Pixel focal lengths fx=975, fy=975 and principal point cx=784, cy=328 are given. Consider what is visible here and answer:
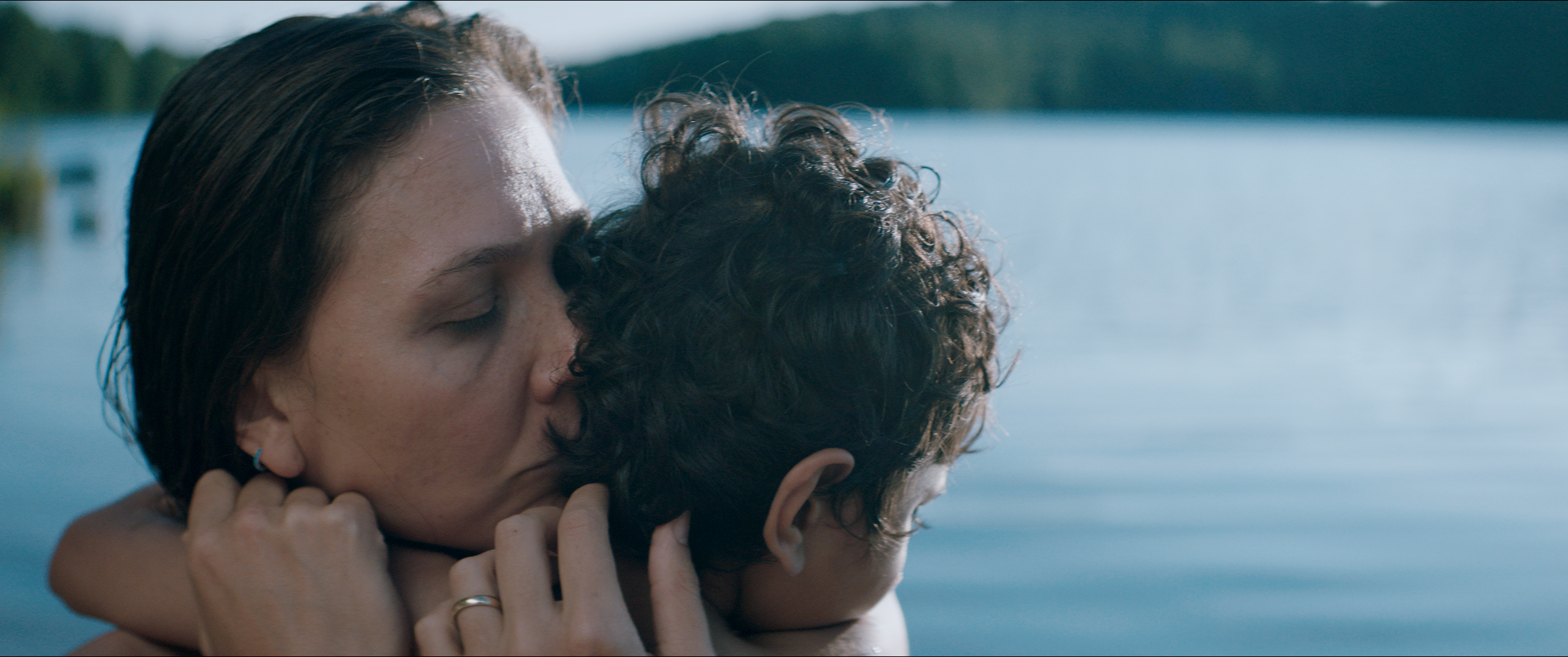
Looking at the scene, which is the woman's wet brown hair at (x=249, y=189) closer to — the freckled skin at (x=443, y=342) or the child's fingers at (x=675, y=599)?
the freckled skin at (x=443, y=342)

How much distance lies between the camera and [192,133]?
1.32m

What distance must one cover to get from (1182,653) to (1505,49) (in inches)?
495

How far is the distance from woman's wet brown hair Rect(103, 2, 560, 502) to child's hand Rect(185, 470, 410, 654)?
0.62ft

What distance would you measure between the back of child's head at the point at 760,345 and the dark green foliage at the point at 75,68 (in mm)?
23719

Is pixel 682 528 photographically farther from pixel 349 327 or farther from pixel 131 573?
pixel 131 573

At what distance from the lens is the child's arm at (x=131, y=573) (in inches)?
57.9

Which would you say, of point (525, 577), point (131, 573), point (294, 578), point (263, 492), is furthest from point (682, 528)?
point (131, 573)

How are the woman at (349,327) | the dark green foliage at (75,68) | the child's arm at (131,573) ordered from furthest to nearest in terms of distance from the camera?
1. the dark green foliage at (75,68)
2. the child's arm at (131,573)
3. the woman at (349,327)

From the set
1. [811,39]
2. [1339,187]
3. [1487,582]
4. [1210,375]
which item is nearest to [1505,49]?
[1339,187]

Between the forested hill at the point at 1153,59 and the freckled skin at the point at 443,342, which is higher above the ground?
the forested hill at the point at 1153,59

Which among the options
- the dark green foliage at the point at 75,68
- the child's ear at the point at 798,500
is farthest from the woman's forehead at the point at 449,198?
the dark green foliage at the point at 75,68

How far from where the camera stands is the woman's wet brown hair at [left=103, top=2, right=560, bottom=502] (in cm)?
126

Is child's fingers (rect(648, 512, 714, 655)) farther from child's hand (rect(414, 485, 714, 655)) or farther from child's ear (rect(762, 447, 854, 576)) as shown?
child's ear (rect(762, 447, 854, 576))

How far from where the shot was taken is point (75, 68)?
22953mm
